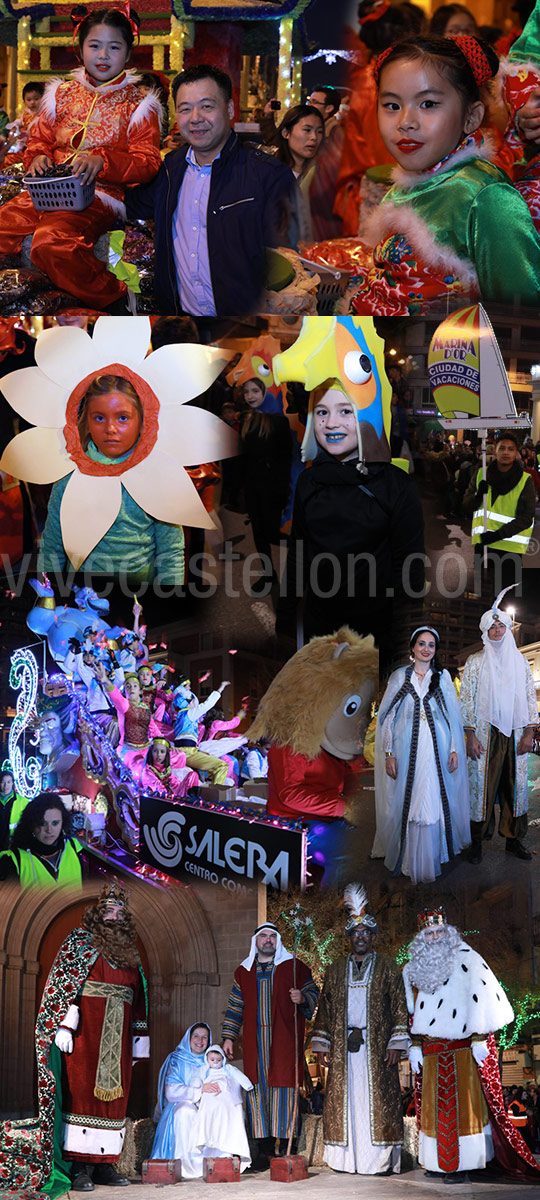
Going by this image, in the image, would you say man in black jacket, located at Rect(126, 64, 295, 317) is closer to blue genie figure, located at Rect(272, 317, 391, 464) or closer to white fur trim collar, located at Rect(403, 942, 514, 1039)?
blue genie figure, located at Rect(272, 317, 391, 464)

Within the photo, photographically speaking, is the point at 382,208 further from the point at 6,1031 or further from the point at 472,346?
the point at 6,1031

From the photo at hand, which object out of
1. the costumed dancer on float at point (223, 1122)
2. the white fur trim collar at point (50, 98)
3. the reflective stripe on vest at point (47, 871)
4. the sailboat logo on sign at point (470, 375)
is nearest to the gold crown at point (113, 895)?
the reflective stripe on vest at point (47, 871)

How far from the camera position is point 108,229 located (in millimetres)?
6363

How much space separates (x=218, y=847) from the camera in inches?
234

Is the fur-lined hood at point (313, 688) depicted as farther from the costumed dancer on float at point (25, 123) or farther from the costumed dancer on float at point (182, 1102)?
the costumed dancer on float at point (25, 123)

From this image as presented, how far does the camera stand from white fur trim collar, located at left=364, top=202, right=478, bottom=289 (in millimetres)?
6219

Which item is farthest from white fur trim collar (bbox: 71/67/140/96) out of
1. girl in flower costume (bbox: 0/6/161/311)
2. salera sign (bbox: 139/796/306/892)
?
salera sign (bbox: 139/796/306/892)

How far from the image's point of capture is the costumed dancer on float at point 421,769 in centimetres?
595

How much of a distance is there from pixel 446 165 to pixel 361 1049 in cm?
386

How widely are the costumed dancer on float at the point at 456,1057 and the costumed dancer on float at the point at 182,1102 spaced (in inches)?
34.6

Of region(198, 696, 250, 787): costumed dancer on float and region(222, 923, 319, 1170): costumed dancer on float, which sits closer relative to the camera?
region(222, 923, 319, 1170): costumed dancer on float

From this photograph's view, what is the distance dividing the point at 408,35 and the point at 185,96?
108cm

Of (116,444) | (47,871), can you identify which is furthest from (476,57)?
(47,871)

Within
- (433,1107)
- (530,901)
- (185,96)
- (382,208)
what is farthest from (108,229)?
(433,1107)
